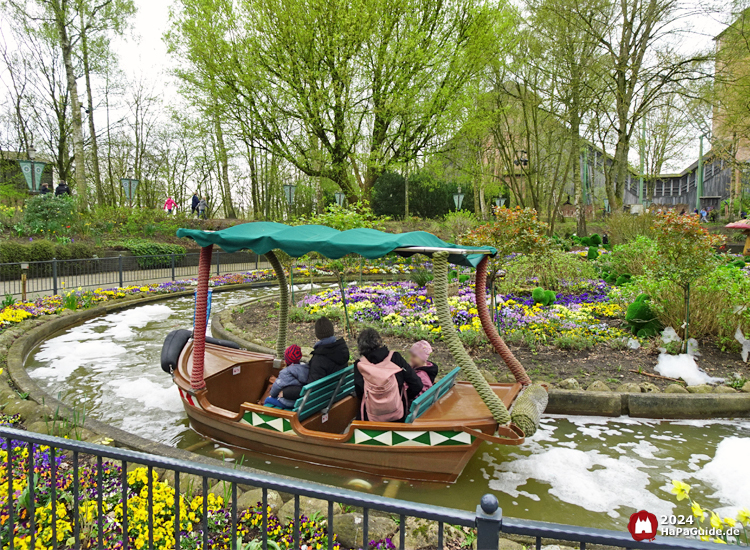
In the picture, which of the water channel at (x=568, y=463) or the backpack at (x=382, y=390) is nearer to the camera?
the water channel at (x=568, y=463)

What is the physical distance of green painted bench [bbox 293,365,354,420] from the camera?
14.3ft

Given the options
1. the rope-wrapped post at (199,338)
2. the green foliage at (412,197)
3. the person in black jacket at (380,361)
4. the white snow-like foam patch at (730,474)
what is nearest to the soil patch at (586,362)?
the white snow-like foam patch at (730,474)

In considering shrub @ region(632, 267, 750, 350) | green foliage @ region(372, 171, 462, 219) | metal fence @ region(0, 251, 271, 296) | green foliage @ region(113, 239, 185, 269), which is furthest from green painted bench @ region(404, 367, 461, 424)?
green foliage @ region(372, 171, 462, 219)

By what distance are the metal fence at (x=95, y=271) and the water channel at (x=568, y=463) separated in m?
7.80

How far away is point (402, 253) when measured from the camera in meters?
4.91

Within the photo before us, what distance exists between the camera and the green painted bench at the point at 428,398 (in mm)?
4070

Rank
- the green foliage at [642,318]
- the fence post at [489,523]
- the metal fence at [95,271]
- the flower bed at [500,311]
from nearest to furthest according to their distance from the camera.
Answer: the fence post at [489,523], the green foliage at [642,318], the flower bed at [500,311], the metal fence at [95,271]

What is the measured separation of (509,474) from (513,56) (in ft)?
70.3

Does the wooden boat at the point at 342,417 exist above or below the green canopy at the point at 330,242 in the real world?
below

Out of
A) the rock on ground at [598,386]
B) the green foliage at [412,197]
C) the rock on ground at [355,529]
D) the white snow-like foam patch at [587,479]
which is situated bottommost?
the white snow-like foam patch at [587,479]

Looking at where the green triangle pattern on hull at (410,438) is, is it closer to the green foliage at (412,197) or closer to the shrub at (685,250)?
the shrub at (685,250)

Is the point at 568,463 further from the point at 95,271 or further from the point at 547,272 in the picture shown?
the point at 95,271

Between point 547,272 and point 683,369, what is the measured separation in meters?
5.59

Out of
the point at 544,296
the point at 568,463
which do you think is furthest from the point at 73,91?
the point at 568,463
